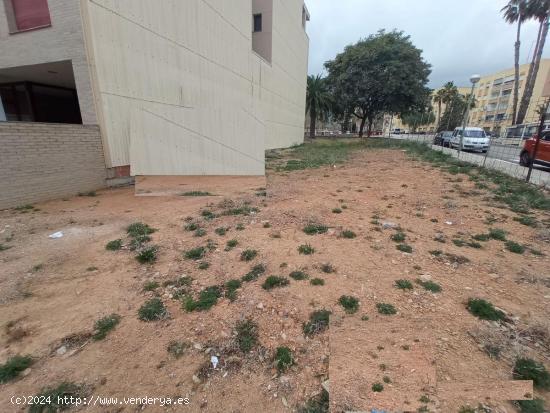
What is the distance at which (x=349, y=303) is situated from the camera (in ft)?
9.43

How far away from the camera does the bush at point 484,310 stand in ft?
8.83

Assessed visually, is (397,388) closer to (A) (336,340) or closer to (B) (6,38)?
(A) (336,340)

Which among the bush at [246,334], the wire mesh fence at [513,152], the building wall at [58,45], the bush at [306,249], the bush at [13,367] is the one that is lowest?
the bush at [13,367]

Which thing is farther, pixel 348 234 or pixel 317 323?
pixel 348 234

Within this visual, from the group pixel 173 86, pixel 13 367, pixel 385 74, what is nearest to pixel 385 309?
pixel 13 367

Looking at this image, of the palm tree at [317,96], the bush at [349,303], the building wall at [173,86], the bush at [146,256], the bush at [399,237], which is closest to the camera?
the bush at [349,303]

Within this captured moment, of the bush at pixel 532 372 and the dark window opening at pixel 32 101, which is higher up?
the dark window opening at pixel 32 101

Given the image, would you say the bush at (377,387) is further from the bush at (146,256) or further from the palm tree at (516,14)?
the palm tree at (516,14)

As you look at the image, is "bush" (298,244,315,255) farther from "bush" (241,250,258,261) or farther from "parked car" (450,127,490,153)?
"parked car" (450,127,490,153)

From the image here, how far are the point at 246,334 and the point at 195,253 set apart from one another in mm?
1776

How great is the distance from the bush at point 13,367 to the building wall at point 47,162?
5.38 m

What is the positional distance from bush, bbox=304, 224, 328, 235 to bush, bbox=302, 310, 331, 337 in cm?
204

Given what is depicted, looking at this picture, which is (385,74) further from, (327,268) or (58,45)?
(327,268)

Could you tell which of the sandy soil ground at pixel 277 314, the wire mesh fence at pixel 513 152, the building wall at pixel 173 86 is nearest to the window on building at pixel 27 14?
the building wall at pixel 173 86
